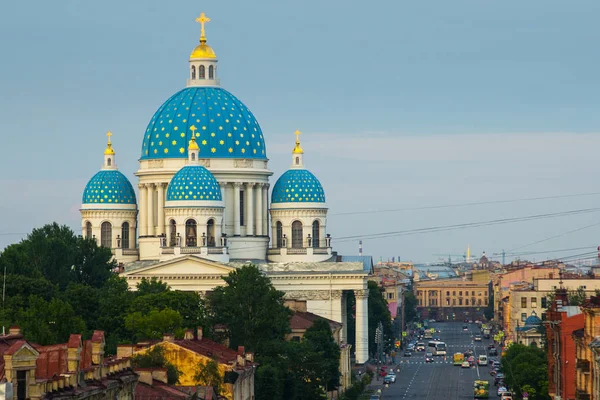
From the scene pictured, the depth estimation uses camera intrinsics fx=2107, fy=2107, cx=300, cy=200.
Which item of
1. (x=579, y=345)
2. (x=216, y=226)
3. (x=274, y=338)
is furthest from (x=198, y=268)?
(x=579, y=345)

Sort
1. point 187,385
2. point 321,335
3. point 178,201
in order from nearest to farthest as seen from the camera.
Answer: point 187,385 → point 321,335 → point 178,201

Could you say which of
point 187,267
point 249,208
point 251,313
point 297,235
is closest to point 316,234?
point 297,235

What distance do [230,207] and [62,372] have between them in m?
104

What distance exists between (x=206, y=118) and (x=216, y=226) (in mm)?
10657

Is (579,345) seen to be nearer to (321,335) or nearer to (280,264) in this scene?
(321,335)

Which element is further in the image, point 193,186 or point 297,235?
point 297,235

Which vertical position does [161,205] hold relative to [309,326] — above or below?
above

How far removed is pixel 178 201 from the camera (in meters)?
151

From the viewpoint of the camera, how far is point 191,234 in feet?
501

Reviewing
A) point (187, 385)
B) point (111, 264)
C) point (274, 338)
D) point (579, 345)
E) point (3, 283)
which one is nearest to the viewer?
point (187, 385)

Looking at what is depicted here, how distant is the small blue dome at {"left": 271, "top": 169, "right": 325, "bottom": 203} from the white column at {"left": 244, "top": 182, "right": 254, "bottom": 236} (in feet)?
8.09

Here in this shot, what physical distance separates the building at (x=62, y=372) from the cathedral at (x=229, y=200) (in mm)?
90457

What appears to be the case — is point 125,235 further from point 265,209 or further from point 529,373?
point 529,373

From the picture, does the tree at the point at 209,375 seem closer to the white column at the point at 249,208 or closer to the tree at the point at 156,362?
the tree at the point at 156,362
